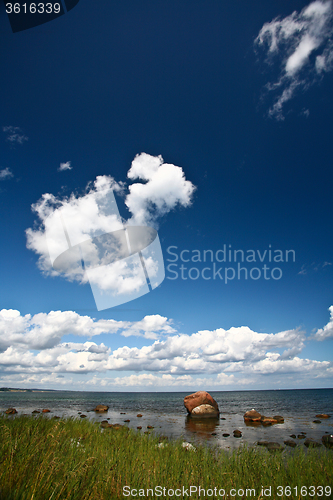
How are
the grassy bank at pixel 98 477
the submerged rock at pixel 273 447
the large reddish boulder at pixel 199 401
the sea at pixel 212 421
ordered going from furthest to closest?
the large reddish boulder at pixel 199 401, the sea at pixel 212 421, the submerged rock at pixel 273 447, the grassy bank at pixel 98 477

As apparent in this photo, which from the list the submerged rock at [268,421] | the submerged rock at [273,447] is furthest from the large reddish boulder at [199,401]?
the submerged rock at [273,447]

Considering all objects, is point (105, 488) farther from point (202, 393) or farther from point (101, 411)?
point (101, 411)

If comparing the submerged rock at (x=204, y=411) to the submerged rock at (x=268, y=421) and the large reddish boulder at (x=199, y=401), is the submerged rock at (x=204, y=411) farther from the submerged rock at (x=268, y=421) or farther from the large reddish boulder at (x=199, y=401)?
the submerged rock at (x=268, y=421)

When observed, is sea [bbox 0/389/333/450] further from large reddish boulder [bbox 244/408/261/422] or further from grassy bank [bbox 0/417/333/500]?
grassy bank [bbox 0/417/333/500]

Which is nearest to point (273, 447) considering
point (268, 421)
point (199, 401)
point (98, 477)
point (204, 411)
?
point (98, 477)

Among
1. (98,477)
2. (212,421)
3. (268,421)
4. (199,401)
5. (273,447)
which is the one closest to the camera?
(98,477)

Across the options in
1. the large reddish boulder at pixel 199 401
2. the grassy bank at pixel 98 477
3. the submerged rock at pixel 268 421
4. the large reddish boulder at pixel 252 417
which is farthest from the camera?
the large reddish boulder at pixel 199 401

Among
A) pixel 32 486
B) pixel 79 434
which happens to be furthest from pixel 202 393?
pixel 32 486

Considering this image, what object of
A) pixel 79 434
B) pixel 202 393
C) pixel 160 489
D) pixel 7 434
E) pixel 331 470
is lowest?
pixel 202 393

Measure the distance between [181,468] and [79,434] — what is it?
673 centimetres

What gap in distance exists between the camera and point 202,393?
106 ft

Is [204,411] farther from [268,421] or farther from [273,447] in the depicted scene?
[273,447]

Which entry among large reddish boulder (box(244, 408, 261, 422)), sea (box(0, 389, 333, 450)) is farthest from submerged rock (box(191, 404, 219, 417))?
large reddish boulder (box(244, 408, 261, 422))

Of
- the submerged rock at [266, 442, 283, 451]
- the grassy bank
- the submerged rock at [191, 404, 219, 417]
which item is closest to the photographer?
the grassy bank
